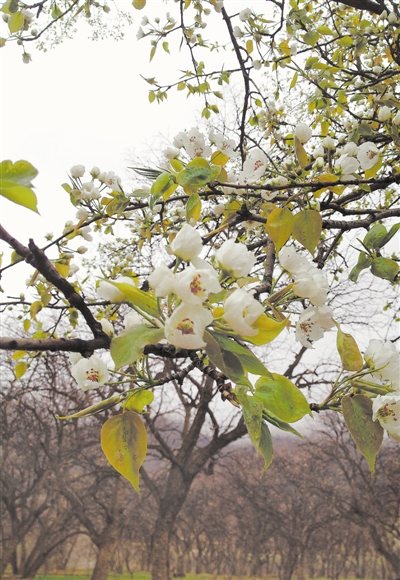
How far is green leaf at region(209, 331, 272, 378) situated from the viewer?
0.46 m

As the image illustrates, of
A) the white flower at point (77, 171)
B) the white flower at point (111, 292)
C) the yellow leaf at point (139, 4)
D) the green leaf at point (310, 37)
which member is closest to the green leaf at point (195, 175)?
the white flower at point (111, 292)

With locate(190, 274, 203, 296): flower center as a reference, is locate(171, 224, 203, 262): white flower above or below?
above

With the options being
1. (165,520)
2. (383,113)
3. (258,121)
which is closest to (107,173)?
(383,113)

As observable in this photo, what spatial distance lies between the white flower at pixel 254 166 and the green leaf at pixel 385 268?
32cm

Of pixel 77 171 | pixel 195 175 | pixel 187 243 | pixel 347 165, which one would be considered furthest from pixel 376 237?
pixel 77 171

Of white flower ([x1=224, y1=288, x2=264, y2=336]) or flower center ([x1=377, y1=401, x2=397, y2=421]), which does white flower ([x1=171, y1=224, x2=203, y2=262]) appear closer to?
white flower ([x1=224, y1=288, x2=264, y2=336])

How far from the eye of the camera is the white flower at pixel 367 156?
3.36ft

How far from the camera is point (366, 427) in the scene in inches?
22.8

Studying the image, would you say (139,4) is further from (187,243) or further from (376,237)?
(187,243)

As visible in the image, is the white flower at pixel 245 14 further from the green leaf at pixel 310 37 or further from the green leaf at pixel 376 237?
the green leaf at pixel 376 237

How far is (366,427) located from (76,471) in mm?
19610

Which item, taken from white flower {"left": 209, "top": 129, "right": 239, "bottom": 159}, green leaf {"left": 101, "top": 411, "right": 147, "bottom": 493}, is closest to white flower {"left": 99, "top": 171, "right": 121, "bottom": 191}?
Result: white flower {"left": 209, "top": 129, "right": 239, "bottom": 159}

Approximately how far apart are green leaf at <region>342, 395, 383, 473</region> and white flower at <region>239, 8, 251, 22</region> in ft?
7.71

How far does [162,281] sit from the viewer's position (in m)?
0.45
